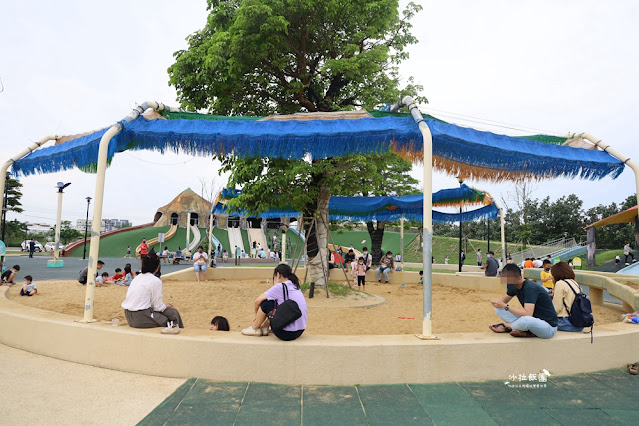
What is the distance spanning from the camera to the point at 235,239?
41.5m

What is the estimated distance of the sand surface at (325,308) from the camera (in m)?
7.44

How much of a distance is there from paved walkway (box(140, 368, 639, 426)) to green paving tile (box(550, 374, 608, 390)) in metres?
0.01

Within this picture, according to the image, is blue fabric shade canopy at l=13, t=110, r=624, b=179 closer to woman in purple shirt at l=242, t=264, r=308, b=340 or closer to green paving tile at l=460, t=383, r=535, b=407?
woman in purple shirt at l=242, t=264, r=308, b=340

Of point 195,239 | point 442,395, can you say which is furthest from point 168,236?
point 442,395

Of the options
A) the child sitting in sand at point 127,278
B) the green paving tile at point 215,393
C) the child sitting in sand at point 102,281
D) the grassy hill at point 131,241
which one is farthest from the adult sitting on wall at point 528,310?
the grassy hill at point 131,241

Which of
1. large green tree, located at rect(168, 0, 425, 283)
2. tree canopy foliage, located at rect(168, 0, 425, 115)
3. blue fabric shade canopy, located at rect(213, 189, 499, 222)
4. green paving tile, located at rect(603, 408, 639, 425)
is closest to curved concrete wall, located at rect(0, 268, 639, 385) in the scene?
green paving tile, located at rect(603, 408, 639, 425)

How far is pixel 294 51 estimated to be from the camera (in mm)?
10172

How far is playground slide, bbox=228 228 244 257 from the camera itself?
39.2 m

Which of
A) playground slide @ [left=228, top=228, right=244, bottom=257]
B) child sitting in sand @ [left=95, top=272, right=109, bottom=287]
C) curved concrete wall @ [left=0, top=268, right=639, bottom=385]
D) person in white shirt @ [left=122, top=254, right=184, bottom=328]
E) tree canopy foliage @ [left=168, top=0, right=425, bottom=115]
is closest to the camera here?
curved concrete wall @ [left=0, top=268, right=639, bottom=385]

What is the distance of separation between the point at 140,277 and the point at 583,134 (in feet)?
23.1

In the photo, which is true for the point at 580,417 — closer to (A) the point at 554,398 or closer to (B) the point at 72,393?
(A) the point at 554,398

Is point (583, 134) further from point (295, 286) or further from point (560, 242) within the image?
point (560, 242)

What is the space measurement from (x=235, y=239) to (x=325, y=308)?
33641mm

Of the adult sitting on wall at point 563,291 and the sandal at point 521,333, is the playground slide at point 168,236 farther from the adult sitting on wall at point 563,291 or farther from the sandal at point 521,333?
the sandal at point 521,333
